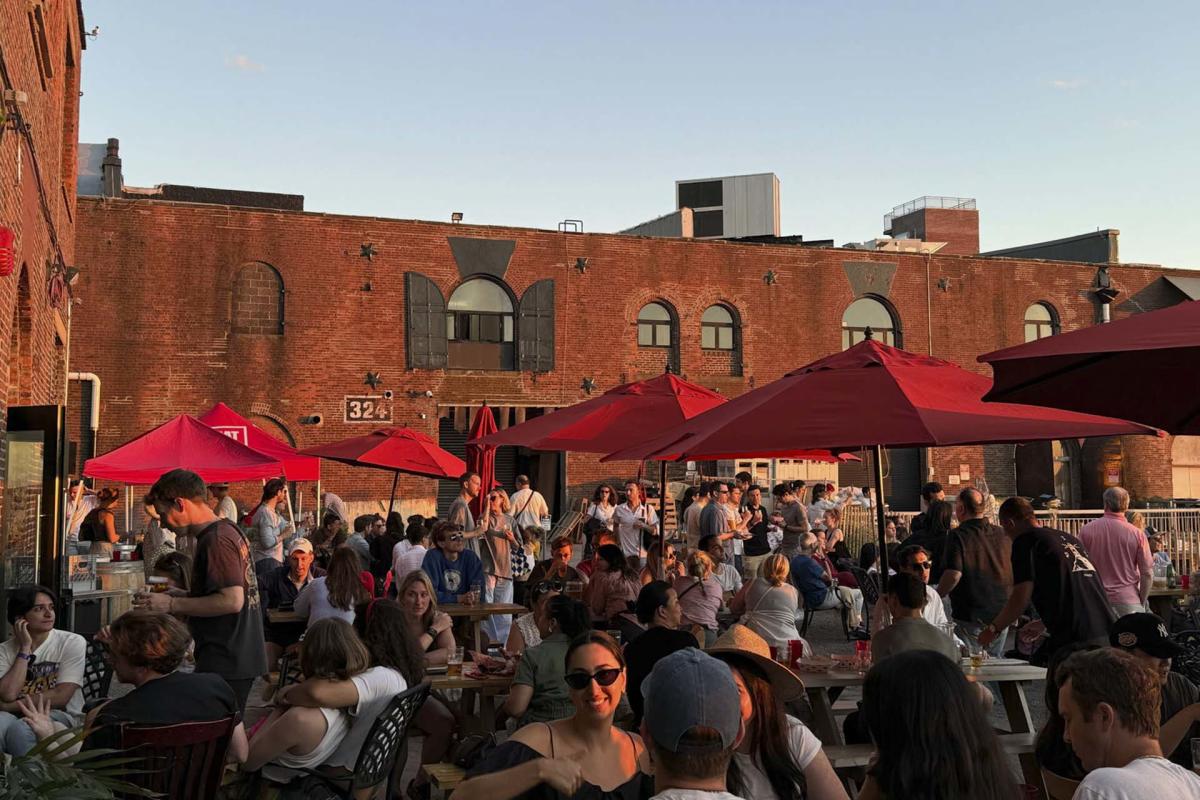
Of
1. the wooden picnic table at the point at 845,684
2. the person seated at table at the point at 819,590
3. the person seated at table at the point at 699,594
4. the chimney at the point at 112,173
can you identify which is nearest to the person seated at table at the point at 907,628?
the wooden picnic table at the point at 845,684

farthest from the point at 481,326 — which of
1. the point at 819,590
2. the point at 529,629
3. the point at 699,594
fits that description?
the point at 529,629

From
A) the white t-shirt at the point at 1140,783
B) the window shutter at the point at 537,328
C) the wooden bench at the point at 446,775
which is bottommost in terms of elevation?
the wooden bench at the point at 446,775

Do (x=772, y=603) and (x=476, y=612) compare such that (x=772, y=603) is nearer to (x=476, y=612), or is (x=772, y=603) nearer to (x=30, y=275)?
(x=476, y=612)

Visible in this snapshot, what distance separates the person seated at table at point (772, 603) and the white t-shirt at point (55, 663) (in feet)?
15.3

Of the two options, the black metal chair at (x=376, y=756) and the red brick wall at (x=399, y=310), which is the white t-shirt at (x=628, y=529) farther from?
the red brick wall at (x=399, y=310)

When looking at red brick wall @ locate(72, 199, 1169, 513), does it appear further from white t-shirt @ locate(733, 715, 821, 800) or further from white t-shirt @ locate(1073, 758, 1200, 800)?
white t-shirt @ locate(1073, 758, 1200, 800)

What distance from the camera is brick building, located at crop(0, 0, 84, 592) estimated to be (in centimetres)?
883

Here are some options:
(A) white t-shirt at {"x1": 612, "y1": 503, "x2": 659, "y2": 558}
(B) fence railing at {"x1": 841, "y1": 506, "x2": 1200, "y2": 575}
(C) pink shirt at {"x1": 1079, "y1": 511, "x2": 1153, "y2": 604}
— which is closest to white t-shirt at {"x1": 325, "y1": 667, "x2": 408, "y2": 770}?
(C) pink shirt at {"x1": 1079, "y1": 511, "x2": 1153, "y2": 604}

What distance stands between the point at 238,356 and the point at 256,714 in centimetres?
1970

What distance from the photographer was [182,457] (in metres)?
11.4

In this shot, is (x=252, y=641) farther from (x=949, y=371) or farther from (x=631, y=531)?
(x=631, y=531)

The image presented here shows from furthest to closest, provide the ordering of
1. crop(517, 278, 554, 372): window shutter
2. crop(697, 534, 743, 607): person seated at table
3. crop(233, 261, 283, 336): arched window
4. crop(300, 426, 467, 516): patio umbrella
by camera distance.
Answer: crop(517, 278, 554, 372): window shutter → crop(233, 261, 283, 336): arched window → crop(300, 426, 467, 516): patio umbrella → crop(697, 534, 743, 607): person seated at table

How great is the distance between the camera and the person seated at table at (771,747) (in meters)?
3.52

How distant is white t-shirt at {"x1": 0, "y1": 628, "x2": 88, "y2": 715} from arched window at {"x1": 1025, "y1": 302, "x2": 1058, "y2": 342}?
29.2 meters
